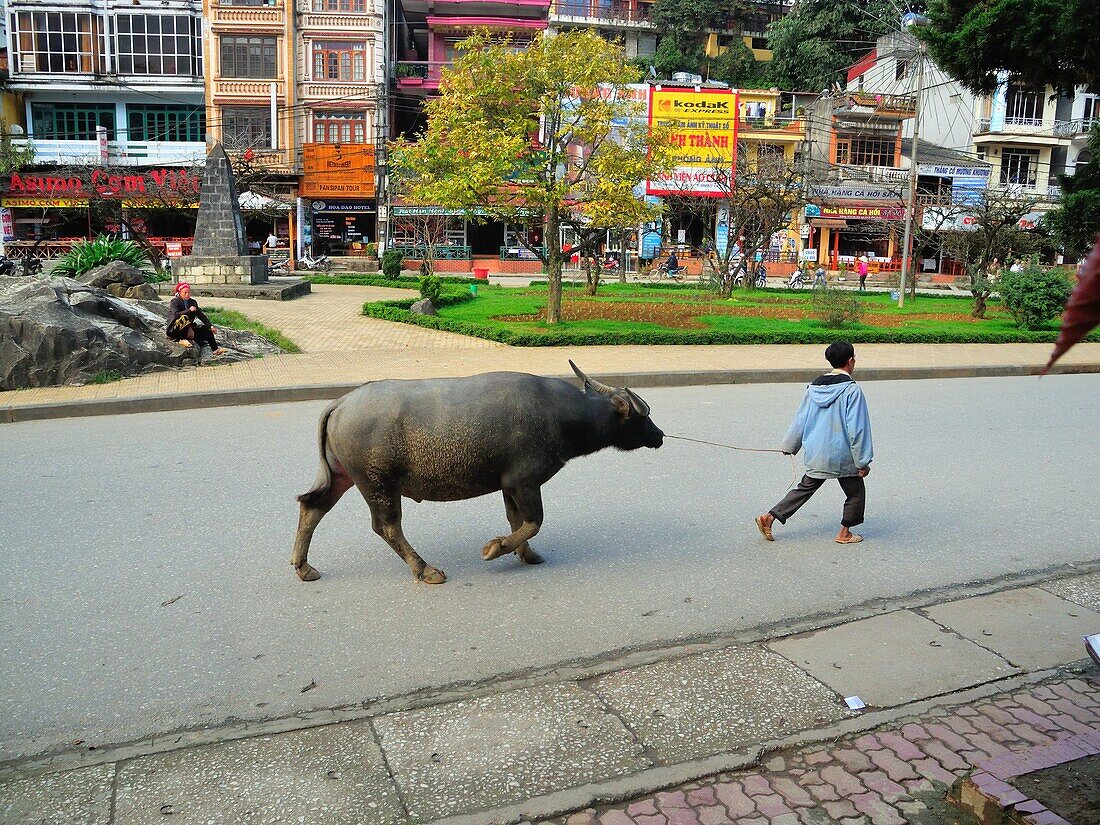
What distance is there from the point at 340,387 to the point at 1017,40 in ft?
27.1

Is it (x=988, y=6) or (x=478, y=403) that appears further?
(x=988, y=6)

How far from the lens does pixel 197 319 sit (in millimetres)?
14070

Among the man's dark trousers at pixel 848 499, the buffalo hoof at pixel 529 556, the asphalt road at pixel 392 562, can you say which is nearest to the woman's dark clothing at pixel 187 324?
the asphalt road at pixel 392 562

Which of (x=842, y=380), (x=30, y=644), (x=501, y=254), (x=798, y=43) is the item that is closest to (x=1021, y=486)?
(x=842, y=380)

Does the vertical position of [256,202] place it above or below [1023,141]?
below

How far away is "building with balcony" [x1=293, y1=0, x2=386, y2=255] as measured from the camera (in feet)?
146

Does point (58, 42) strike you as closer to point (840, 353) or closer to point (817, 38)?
point (817, 38)

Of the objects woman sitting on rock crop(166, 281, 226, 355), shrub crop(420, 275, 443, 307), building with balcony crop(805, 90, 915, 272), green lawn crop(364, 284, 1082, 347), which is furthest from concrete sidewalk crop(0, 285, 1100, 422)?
building with balcony crop(805, 90, 915, 272)

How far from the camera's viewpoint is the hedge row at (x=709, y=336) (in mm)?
16641

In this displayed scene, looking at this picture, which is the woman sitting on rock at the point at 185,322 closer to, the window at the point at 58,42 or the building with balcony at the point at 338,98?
the building with balcony at the point at 338,98

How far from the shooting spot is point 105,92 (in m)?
45.7

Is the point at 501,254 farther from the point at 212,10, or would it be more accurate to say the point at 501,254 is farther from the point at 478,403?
the point at 478,403

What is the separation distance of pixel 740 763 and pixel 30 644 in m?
3.46

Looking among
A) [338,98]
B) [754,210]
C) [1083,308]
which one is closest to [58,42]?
[338,98]
